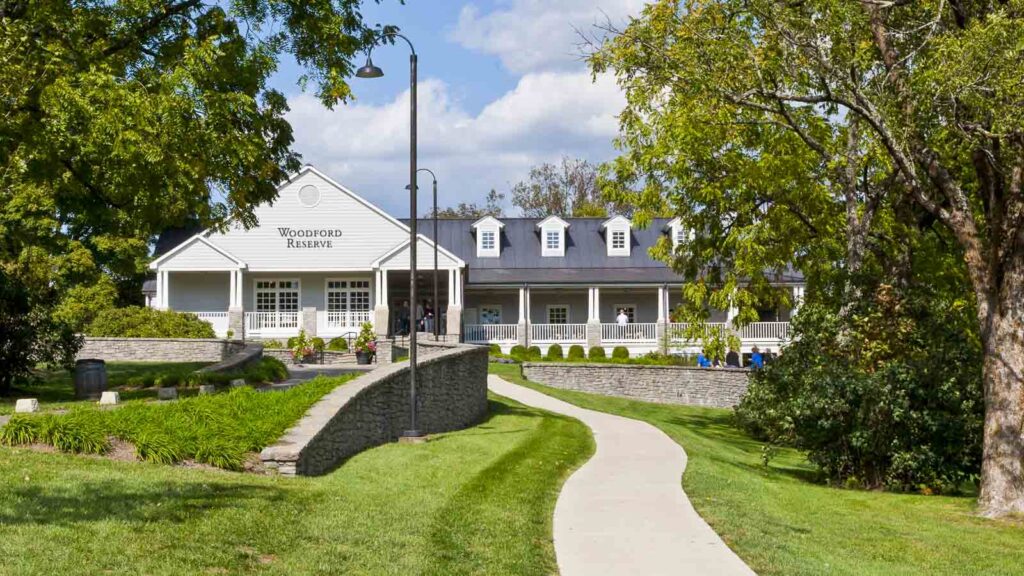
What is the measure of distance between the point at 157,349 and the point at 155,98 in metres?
19.3

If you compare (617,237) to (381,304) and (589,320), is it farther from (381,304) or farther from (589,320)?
(381,304)

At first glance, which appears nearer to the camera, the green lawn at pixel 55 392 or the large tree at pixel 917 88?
the large tree at pixel 917 88

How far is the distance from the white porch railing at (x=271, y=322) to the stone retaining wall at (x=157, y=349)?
947 cm

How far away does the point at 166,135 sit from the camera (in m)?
14.9

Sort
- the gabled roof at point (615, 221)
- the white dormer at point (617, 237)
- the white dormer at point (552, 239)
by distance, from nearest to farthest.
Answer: the gabled roof at point (615, 221)
the white dormer at point (617, 237)
the white dormer at point (552, 239)

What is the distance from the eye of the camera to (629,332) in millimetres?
43938

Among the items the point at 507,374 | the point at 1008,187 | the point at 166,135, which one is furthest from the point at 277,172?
the point at 507,374

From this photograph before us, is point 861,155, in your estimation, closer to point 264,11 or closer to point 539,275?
point 264,11

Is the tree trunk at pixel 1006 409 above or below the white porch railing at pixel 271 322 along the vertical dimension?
below

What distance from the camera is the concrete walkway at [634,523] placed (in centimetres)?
779

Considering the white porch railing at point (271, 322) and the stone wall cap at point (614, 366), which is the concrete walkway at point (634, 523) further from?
the white porch railing at point (271, 322)

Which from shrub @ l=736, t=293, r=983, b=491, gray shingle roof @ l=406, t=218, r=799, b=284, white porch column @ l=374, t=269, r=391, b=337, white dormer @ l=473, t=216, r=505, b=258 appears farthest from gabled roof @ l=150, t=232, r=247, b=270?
shrub @ l=736, t=293, r=983, b=491

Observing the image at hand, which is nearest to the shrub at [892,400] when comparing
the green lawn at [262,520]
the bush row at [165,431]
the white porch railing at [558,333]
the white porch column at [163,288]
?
the green lawn at [262,520]

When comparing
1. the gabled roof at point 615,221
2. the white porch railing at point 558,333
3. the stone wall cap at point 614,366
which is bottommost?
the stone wall cap at point 614,366
